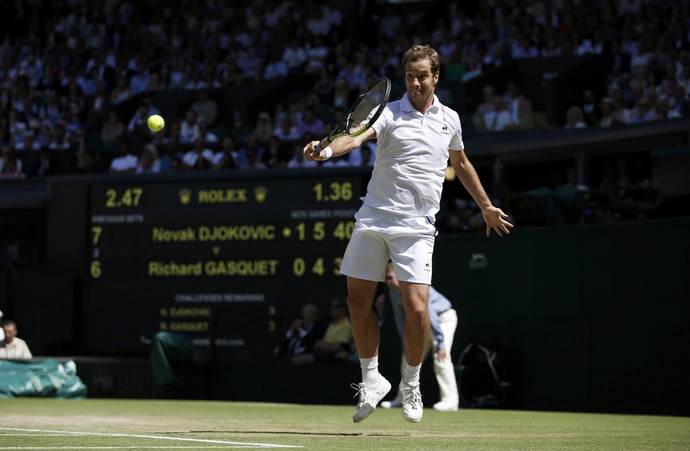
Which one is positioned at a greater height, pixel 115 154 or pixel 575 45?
pixel 575 45

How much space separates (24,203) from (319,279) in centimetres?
524

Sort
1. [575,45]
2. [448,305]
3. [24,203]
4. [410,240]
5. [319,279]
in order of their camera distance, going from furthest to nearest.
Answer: [575,45]
[24,203]
[319,279]
[448,305]
[410,240]

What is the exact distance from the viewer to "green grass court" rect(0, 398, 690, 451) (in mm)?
6680

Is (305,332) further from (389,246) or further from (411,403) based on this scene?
(389,246)

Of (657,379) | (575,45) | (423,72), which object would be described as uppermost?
(575,45)

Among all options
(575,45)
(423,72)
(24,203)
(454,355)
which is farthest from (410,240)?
(575,45)

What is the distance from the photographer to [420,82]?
770cm

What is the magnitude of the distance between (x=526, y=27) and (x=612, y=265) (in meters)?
9.20

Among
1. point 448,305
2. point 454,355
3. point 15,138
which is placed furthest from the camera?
point 15,138

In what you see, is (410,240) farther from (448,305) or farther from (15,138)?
(15,138)

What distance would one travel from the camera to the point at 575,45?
20.5m

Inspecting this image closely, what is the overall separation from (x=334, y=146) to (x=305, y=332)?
901 cm

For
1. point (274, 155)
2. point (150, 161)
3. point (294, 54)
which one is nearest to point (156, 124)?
point (274, 155)

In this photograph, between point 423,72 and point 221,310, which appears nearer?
point 423,72
